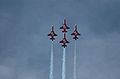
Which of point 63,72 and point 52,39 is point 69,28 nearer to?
point 52,39

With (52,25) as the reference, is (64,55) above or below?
below

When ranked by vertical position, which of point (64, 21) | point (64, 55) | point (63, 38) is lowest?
point (64, 55)

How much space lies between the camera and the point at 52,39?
11688 centimetres

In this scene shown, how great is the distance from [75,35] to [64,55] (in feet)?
42.7

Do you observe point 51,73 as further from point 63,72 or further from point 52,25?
point 52,25

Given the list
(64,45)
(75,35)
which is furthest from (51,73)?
(75,35)

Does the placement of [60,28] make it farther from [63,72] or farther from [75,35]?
[63,72]

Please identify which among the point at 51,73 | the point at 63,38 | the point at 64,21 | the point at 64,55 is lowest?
the point at 51,73

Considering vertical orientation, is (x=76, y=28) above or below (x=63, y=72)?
above

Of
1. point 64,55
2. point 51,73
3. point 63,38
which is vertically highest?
point 63,38

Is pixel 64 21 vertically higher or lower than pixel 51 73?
higher

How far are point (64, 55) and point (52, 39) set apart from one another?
11334mm

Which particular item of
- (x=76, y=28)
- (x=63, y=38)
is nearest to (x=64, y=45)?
(x=63, y=38)

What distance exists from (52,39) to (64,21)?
1253cm
